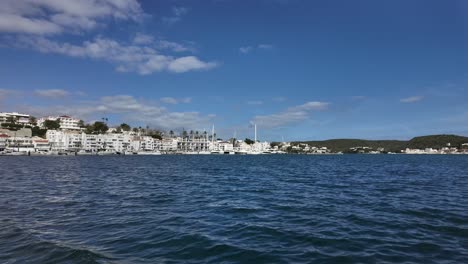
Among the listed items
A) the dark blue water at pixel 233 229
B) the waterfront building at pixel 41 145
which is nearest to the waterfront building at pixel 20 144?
the waterfront building at pixel 41 145

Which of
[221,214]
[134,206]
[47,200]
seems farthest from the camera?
[47,200]

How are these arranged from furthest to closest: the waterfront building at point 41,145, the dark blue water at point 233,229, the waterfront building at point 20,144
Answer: the waterfront building at point 41,145
the waterfront building at point 20,144
the dark blue water at point 233,229

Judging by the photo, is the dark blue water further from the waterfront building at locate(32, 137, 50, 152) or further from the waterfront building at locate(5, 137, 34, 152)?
the waterfront building at locate(32, 137, 50, 152)

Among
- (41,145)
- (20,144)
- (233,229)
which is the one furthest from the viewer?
(41,145)

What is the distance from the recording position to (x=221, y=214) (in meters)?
18.6

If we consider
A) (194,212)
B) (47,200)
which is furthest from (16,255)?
(47,200)

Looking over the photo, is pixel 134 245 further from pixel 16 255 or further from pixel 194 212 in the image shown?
pixel 194 212

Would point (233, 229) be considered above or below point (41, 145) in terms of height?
below

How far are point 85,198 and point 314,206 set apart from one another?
50.6 feet

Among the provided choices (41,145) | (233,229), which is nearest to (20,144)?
(41,145)

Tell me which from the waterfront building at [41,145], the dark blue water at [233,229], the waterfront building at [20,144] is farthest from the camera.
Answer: the waterfront building at [41,145]

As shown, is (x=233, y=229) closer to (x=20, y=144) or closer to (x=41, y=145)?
(x=20, y=144)

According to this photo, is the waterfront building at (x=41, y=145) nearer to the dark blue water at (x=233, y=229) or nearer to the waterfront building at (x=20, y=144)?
the waterfront building at (x=20, y=144)

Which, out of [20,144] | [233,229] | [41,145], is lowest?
[233,229]
